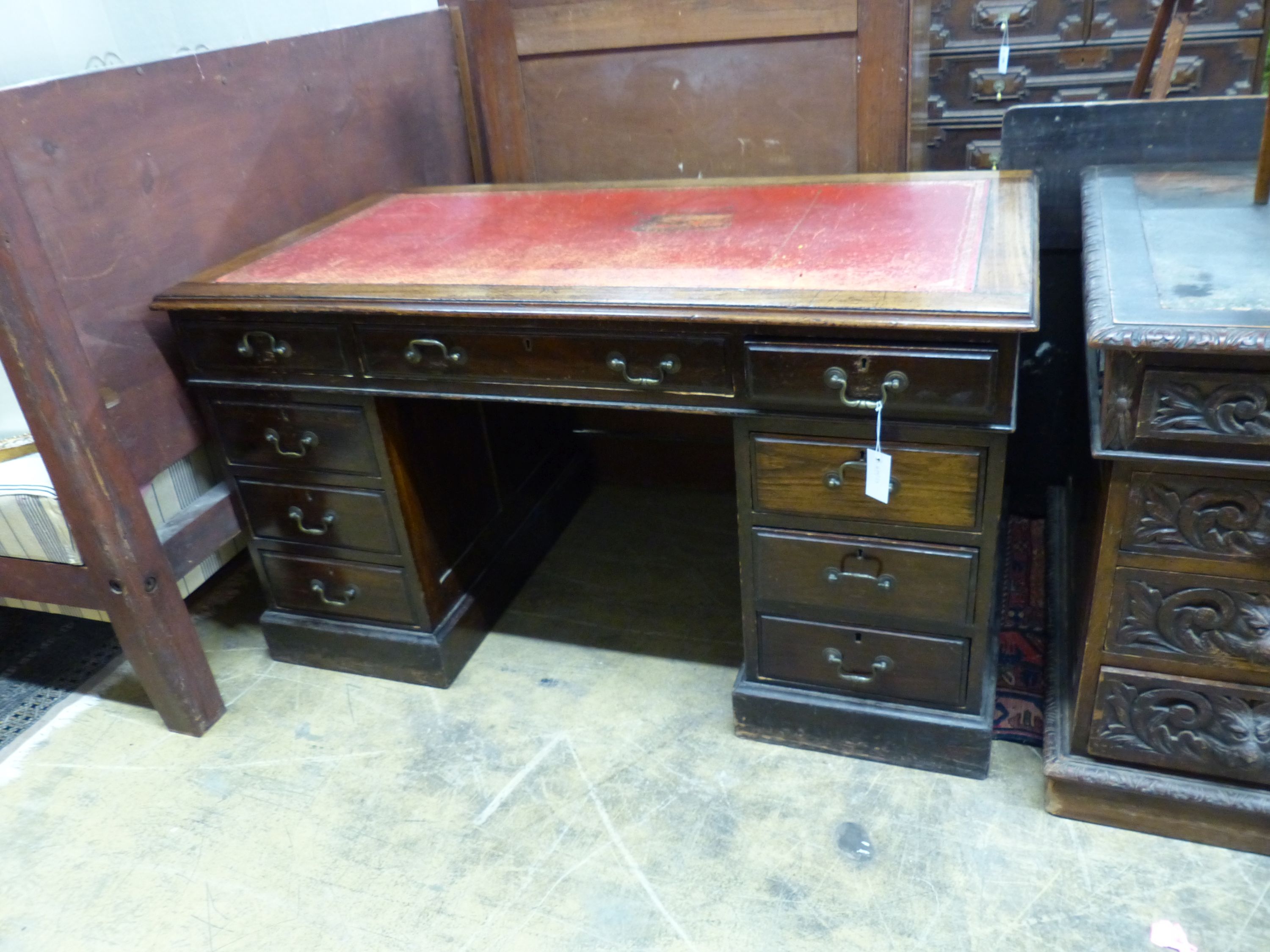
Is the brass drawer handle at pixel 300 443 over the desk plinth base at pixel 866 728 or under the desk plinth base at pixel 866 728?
over

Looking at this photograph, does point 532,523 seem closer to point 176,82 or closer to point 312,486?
point 312,486

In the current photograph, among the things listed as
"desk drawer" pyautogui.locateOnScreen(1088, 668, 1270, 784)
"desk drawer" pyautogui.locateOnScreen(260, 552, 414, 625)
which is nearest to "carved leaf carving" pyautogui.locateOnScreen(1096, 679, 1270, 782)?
"desk drawer" pyautogui.locateOnScreen(1088, 668, 1270, 784)

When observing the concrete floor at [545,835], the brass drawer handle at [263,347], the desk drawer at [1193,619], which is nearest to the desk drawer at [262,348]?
the brass drawer handle at [263,347]

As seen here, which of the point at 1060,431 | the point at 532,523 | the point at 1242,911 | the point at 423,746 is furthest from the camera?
the point at 532,523

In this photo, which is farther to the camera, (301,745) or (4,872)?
(301,745)

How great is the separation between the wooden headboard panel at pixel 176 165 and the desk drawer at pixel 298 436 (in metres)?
0.10

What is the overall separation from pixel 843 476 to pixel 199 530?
111 cm

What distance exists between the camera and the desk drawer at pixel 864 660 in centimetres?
141

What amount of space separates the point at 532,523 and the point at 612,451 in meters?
0.34

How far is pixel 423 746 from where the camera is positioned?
5.35 feet

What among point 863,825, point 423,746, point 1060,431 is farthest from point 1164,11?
point 423,746

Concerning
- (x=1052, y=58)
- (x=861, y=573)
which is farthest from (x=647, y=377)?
(x=1052, y=58)

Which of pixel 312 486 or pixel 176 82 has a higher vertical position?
pixel 176 82

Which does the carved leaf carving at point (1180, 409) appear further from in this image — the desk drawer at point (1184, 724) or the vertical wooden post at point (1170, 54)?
the vertical wooden post at point (1170, 54)
